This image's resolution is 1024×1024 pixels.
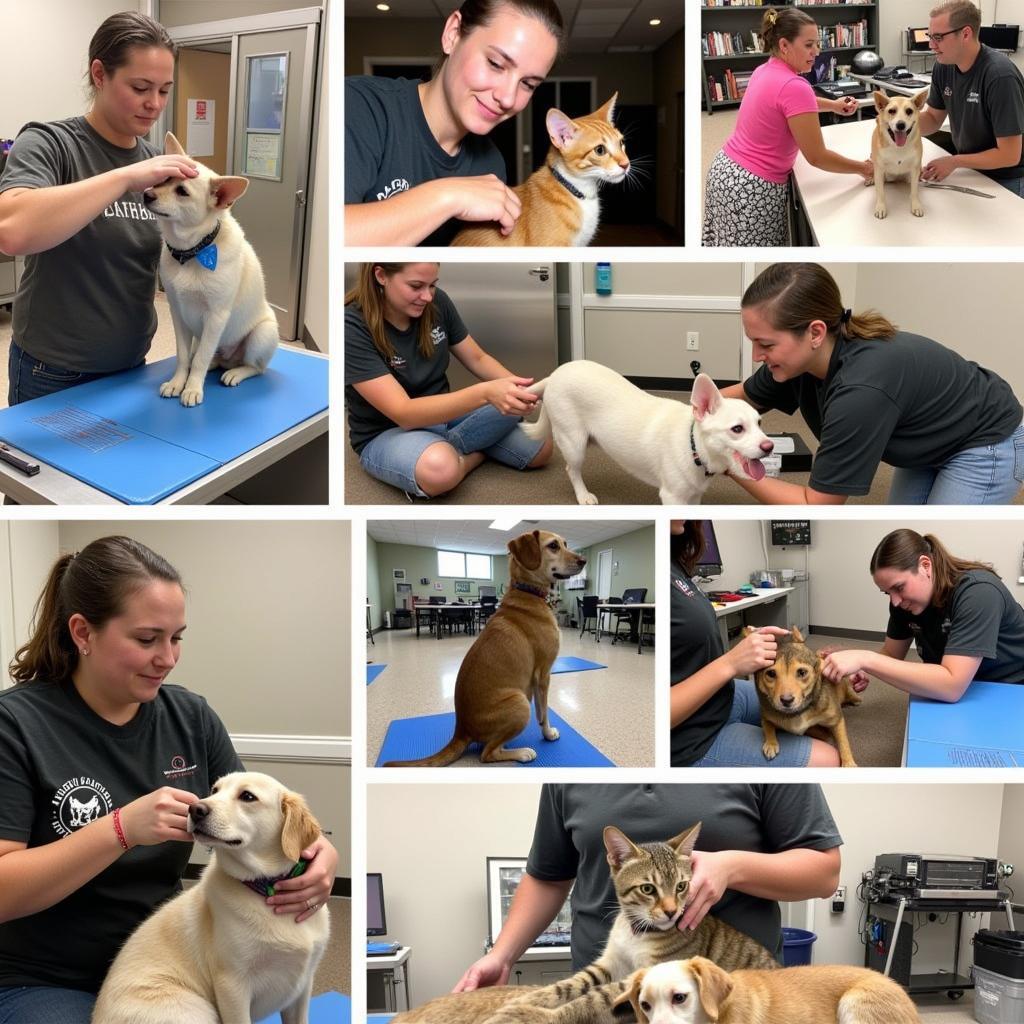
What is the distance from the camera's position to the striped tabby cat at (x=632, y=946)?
1.69m

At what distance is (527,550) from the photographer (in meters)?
1.99

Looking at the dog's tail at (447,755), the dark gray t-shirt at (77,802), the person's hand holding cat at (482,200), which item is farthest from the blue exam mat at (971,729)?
the dark gray t-shirt at (77,802)

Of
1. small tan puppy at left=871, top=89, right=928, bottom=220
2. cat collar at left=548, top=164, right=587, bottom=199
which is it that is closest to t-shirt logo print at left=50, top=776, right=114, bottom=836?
cat collar at left=548, top=164, right=587, bottom=199

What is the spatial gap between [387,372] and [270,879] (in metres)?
1.04

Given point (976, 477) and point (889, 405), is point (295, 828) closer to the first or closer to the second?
point (889, 405)

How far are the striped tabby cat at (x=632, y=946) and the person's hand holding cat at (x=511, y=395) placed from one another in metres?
0.88

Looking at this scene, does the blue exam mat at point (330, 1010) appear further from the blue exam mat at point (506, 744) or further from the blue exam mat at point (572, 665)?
the blue exam mat at point (572, 665)

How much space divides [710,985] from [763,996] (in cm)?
17

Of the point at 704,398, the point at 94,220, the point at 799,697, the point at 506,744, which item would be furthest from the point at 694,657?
the point at 94,220

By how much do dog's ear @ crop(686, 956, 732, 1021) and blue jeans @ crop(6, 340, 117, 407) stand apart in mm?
1884

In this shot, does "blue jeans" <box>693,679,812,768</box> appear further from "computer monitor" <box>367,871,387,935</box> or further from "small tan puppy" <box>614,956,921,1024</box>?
"computer monitor" <box>367,871,387,935</box>

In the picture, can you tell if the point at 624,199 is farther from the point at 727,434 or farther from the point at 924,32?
the point at 924,32

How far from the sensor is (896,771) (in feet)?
6.63

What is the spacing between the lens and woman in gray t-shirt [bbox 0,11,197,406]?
179 cm
